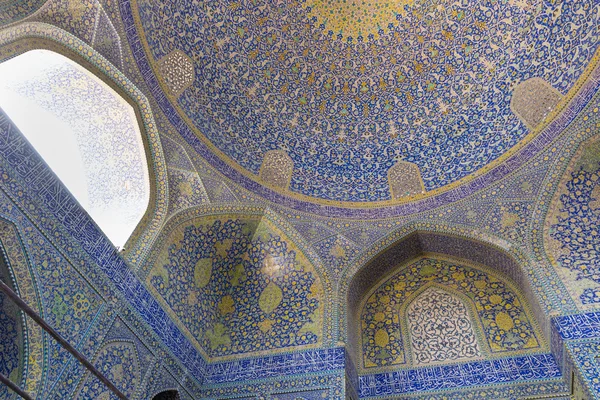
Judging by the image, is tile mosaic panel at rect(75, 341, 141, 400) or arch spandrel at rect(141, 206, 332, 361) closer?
tile mosaic panel at rect(75, 341, 141, 400)

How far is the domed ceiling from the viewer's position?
6598 millimetres

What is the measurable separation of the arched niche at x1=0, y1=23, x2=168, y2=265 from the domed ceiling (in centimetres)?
76

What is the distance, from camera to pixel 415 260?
269 inches

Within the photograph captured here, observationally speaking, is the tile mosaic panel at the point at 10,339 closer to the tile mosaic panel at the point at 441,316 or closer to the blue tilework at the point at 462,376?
the blue tilework at the point at 462,376

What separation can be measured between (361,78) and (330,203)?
7.28 feet

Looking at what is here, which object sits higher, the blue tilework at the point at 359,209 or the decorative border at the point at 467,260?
the blue tilework at the point at 359,209

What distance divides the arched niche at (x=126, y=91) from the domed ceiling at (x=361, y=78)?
0.76 metres

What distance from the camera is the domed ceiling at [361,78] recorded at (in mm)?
6598

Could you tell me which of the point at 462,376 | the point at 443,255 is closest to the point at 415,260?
the point at 443,255

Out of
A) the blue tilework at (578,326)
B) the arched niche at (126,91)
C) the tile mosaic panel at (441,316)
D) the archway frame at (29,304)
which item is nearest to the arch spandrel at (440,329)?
the tile mosaic panel at (441,316)

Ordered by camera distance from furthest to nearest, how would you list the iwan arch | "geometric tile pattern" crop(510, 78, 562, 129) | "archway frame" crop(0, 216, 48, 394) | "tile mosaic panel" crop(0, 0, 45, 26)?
"geometric tile pattern" crop(510, 78, 562, 129) → the iwan arch → "tile mosaic panel" crop(0, 0, 45, 26) → "archway frame" crop(0, 216, 48, 394)

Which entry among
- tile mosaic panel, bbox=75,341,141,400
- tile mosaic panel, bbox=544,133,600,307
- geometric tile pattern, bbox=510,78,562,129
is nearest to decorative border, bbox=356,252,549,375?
tile mosaic panel, bbox=544,133,600,307

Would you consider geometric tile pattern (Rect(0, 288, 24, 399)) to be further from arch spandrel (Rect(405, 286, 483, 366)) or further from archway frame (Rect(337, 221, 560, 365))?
arch spandrel (Rect(405, 286, 483, 366))

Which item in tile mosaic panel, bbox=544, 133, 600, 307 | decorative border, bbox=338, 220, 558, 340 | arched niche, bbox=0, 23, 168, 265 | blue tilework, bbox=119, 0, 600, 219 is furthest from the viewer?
blue tilework, bbox=119, 0, 600, 219
